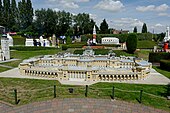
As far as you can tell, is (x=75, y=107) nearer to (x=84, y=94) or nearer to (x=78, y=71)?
(x=84, y=94)

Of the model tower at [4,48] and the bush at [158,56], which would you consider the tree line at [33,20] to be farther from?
the bush at [158,56]

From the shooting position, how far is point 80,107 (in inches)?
393

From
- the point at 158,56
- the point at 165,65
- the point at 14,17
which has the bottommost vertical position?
the point at 165,65

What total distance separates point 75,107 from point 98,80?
5.76 metres

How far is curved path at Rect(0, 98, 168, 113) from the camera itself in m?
9.55

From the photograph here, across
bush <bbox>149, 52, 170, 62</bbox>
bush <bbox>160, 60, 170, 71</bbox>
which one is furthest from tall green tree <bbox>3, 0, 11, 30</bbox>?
bush <bbox>160, 60, 170, 71</bbox>

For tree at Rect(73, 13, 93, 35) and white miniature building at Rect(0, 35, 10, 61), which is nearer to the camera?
white miniature building at Rect(0, 35, 10, 61)

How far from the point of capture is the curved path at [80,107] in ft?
31.3

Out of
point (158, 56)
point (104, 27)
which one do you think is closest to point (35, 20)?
point (104, 27)

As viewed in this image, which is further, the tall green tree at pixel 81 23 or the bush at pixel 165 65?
the tall green tree at pixel 81 23

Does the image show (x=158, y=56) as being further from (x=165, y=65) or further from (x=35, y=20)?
(x=35, y=20)

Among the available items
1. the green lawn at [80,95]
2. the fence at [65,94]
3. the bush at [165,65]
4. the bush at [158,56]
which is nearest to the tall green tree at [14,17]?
the bush at [158,56]

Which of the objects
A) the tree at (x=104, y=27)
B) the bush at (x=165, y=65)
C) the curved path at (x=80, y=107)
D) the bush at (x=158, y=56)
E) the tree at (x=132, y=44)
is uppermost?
the tree at (x=104, y=27)

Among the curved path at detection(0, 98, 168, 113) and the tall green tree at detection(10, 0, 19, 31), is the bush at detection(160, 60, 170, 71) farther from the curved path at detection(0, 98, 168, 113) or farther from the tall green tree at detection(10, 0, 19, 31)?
the tall green tree at detection(10, 0, 19, 31)
